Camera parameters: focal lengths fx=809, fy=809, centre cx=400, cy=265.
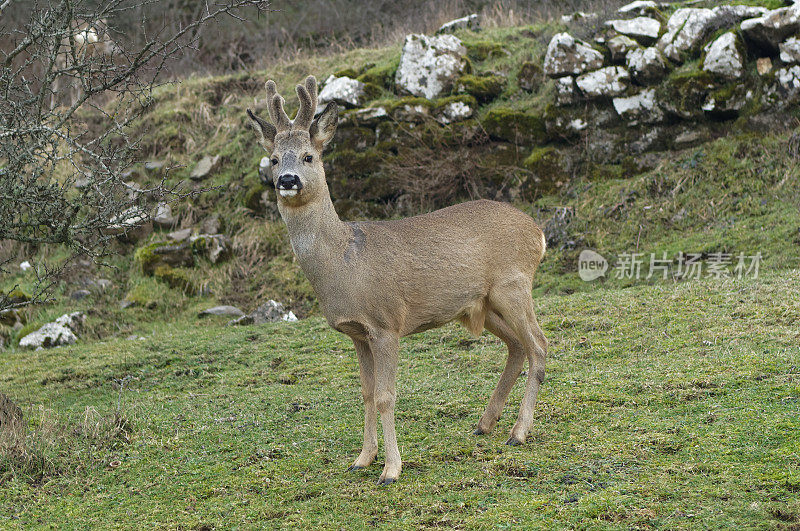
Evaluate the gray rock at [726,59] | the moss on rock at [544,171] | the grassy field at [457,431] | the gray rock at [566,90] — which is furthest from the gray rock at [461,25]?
the grassy field at [457,431]

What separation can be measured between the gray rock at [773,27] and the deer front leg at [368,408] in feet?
33.5

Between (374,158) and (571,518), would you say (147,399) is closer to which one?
(571,518)

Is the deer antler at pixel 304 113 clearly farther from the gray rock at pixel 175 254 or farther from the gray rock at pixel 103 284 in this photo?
the gray rock at pixel 103 284

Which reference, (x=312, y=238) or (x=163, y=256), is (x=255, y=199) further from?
(x=312, y=238)

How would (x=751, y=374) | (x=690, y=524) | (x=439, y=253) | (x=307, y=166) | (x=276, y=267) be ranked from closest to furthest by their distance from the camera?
1. (x=690, y=524)
2. (x=307, y=166)
3. (x=439, y=253)
4. (x=751, y=374)
5. (x=276, y=267)

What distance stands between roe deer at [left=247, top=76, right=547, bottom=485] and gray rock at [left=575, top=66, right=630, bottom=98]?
795cm

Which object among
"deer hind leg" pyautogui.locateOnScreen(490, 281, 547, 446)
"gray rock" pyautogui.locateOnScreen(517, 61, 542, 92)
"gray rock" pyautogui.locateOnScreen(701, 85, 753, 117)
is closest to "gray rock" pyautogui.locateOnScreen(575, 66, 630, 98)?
"gray rock" pyautogui.locateOnScreen(517, 61, 542, 92)

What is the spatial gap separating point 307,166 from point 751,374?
412 centimetres

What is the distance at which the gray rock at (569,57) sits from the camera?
47.0 ft

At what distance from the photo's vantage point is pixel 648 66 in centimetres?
1378

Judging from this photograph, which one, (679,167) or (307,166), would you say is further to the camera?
(679,167)

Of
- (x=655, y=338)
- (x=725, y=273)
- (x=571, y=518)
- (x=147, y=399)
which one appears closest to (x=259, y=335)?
(x=147, y=399)

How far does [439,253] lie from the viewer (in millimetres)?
6355

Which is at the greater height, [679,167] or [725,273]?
[679,167]
